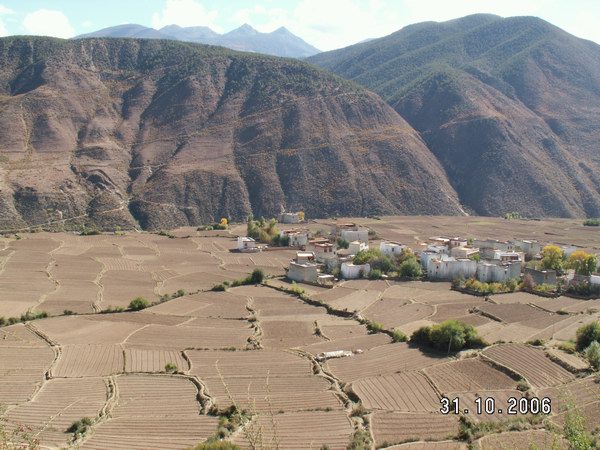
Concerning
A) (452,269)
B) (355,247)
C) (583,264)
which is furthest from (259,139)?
(583,264)

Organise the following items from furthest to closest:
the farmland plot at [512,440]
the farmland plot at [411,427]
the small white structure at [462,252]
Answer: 1. the small white structure at [462,252]
2. the farmland plot at [411,427]
3. the farmland plot at [512,440]

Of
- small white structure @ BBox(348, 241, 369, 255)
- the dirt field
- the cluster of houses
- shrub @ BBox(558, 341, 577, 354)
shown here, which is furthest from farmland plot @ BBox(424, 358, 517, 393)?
small white structure @ BBox(348, 241, 369, 255)

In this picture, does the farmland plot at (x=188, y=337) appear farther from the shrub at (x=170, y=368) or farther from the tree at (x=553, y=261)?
the tree at (x=553, y=261)

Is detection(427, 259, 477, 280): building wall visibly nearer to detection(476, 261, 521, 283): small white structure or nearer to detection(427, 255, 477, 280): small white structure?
detection(427, 255, 477, 280): small white structure

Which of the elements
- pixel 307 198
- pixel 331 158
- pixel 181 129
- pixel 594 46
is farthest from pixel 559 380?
pixel 594 46

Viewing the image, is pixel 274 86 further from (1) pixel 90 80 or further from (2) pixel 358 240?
(2) pixel 358 240

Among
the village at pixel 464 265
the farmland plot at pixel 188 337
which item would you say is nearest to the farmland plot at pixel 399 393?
the farmland plot at pixel 188 337
